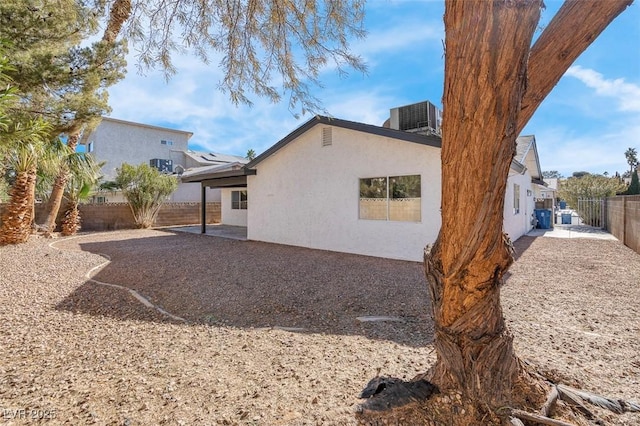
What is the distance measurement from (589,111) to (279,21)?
1392 cm

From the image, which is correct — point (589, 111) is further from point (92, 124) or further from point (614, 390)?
point (92, 124)

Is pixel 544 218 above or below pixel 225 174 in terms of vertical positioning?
below

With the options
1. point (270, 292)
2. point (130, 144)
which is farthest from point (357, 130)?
point (130, 144)

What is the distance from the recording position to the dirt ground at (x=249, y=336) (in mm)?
2434

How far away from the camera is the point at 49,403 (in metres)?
2.40

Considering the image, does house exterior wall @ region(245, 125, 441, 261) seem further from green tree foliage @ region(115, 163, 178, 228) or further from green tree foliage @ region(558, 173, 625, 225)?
green tree foliage @ region(558, 173, 625, 225)

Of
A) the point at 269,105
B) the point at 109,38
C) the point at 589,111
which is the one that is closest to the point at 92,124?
the point at 109,38

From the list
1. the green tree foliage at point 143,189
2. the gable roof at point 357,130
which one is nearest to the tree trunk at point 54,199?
the green tree foliage at point 143,189

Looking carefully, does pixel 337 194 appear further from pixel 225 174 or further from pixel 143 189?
pixel 143 189

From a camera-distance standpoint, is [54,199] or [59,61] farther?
[54,199]

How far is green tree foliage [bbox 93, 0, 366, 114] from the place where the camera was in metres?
4.93

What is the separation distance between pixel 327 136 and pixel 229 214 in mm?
11636

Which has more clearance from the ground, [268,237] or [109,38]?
[109,38]

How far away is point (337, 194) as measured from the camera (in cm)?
1034
